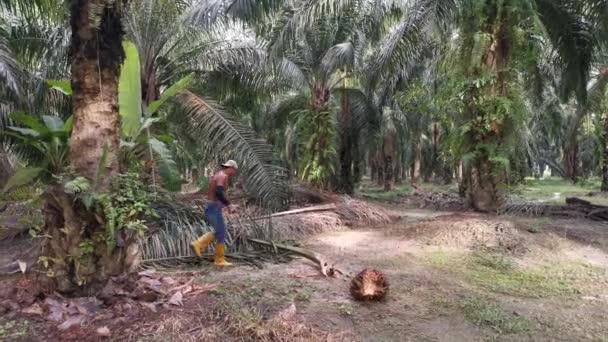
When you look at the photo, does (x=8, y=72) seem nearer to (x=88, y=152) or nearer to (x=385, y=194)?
(x=88, y=152)

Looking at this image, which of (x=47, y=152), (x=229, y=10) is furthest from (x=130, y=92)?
(x=229, y=10)

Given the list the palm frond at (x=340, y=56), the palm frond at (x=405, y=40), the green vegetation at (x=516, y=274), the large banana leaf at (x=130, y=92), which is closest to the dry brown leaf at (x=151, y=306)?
the large banana leaf at (x=130, y=92)

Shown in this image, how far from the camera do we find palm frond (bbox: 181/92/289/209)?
390 inches

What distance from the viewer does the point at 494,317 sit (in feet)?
15.1

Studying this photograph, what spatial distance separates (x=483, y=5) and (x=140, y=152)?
23.6ft

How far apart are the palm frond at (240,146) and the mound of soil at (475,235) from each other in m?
3.03

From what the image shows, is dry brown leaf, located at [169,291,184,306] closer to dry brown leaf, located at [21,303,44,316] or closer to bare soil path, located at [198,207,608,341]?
bare soil path, located at [198,207,608,341]

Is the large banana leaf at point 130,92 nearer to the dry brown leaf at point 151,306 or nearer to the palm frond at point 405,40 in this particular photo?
the dry brown leaf at point 151,306

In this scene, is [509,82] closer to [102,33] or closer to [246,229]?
[246,229]

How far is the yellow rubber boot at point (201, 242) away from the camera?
656 cm

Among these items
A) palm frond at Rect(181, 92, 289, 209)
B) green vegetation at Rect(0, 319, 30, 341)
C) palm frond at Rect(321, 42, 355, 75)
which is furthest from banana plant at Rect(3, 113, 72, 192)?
palm frond at Rect(321, 42, 355, 75)

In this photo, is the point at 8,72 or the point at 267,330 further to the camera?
the point at 8,72

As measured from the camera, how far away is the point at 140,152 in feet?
19.0

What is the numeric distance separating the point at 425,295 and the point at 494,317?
91cm
